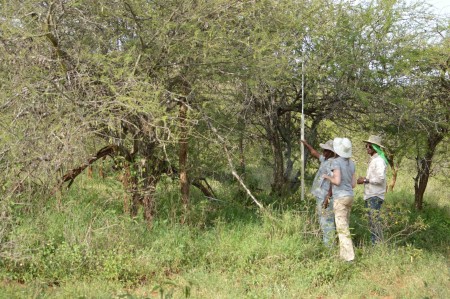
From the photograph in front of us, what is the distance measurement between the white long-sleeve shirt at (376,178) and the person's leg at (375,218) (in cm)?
8

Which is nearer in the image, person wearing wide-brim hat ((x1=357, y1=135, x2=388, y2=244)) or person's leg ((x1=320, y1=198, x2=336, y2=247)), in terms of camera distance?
person's leg ((x1=320, y1=198, x2=336, y2=247))

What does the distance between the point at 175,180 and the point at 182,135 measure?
968 mm

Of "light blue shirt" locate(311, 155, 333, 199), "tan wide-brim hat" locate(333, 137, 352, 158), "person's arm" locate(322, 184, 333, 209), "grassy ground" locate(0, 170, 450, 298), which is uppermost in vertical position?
"tan wide-brim hat" locate(333, 137, 352, 158)

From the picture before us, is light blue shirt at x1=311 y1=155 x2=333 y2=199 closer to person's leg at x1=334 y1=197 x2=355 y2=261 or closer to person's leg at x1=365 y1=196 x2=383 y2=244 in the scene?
person's leg at x1=334 y1=197 x2=355 y2=261

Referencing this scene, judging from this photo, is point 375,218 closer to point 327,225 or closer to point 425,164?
point 327,225

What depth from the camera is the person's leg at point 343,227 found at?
24.4 feet

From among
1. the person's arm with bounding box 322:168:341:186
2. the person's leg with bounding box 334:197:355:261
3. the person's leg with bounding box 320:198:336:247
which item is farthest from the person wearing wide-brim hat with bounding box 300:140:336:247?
the person's arm with bounding box 322:168:341:186

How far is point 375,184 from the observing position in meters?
8.35

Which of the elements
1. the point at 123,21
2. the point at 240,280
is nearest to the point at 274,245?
the point at 240,280

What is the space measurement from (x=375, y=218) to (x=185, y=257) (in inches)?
110

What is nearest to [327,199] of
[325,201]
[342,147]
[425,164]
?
[325,201]

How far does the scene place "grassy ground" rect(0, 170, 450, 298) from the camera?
20.3 feet

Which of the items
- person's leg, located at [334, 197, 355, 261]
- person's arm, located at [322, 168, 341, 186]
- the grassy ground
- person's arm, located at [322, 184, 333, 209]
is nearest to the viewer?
the grassy ground

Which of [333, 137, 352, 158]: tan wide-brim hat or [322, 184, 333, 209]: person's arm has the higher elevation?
[333, 137, 352, 158]: tan wide-brim hat
